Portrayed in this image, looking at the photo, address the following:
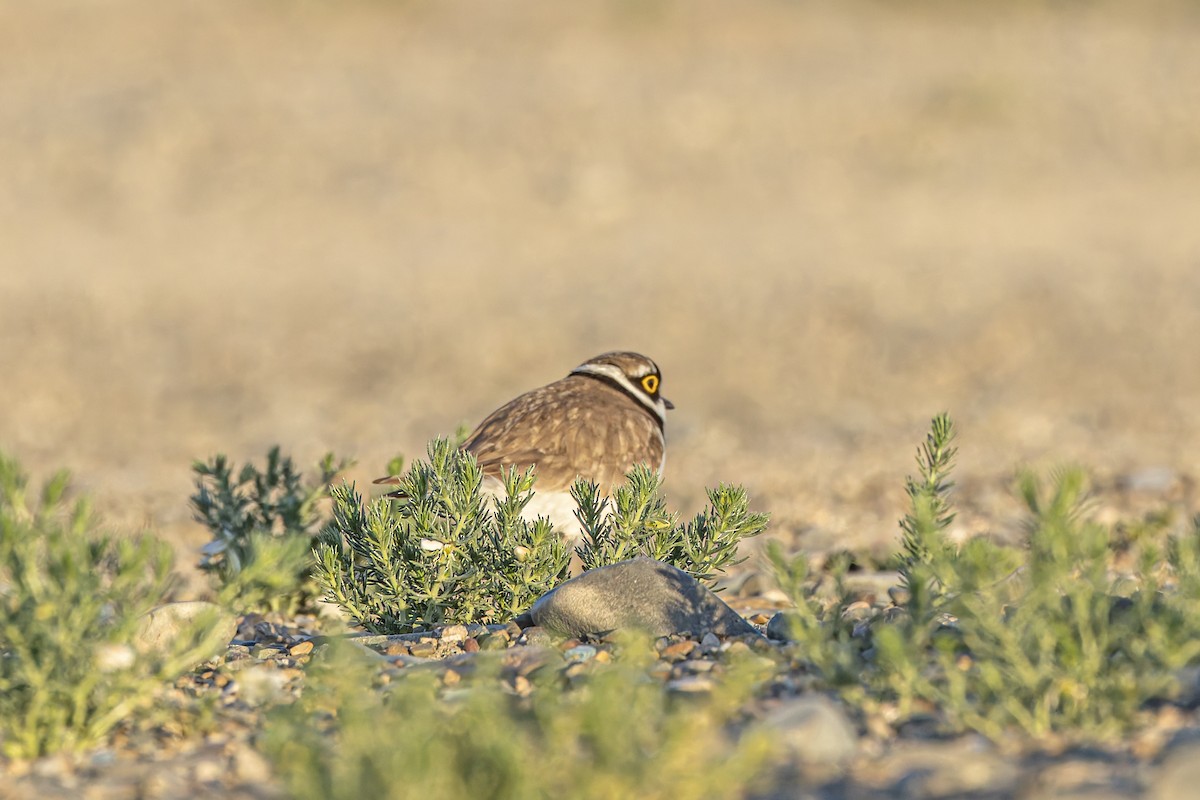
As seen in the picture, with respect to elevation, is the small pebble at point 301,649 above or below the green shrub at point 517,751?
above

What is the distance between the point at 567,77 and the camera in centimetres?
2247

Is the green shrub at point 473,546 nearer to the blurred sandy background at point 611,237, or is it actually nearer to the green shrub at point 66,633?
the green shrub at point 66,633

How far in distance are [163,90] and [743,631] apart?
61.9 feet

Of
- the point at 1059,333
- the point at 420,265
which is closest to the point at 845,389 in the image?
the point at 1059,333

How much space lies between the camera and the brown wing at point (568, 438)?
19.3 ft

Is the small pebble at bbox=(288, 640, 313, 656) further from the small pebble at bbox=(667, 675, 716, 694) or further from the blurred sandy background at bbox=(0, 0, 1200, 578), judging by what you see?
the blurred sandy background at bbox=(0, 0, 1200, 578)

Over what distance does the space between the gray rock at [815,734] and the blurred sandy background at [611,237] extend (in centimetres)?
418

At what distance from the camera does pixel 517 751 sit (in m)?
2.71

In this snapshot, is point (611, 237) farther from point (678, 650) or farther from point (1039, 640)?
point (1039, 640)

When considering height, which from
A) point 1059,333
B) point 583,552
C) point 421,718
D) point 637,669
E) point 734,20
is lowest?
point 421,718

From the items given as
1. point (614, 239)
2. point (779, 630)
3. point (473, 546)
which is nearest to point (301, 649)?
point (473, 546)

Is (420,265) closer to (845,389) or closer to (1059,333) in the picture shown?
(845,389)

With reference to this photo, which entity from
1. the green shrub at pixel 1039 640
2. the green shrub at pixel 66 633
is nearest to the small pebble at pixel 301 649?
the green shrub at pixel 66 633

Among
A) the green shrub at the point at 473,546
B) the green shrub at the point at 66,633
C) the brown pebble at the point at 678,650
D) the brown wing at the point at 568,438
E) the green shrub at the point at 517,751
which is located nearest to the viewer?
the green shrub at the point at 517,751
